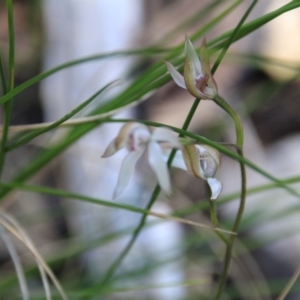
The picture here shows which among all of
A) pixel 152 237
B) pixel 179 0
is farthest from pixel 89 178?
pixel 179 0

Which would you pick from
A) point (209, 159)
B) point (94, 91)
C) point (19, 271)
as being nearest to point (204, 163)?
Result: point (209, 159)


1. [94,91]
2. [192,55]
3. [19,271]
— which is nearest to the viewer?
[192,55]

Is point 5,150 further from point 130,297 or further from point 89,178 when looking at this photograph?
point 89,178

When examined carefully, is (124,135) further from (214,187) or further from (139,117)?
(139,117)

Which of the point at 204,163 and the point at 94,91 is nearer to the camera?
the point at 204,163

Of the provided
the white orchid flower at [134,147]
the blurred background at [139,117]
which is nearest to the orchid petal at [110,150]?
the white orchid flower at [134,147]

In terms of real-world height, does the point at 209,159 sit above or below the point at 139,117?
below

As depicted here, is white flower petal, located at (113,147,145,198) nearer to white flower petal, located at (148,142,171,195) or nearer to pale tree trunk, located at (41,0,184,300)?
white flower petal, located at (148,142,171,195)
